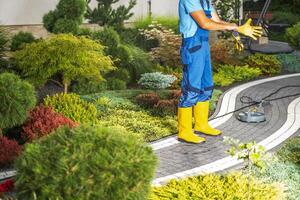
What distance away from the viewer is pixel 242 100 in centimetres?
1084

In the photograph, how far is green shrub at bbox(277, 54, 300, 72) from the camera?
15312 millimetres

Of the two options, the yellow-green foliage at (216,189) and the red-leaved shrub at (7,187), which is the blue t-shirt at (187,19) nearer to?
the yellow-green foliage at (216,189)

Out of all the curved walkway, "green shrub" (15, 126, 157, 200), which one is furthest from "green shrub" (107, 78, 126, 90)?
"green shrub" (15, 126, 157, 200)

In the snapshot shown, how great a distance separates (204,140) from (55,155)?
4.40 meters

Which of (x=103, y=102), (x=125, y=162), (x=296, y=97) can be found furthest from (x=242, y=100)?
(x=125, y=162)

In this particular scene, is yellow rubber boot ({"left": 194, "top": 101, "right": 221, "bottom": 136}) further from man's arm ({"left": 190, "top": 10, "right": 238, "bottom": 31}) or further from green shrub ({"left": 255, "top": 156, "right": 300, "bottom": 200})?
green shrub ({"left": 255, "top": 156, "right": 300, "bottom": 200})

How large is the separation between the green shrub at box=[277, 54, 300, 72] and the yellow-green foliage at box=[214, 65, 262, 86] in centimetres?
171

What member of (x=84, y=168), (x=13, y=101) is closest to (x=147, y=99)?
(x=13, y=101)

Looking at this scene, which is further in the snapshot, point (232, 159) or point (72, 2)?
point (72, 2)

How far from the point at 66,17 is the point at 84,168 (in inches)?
295

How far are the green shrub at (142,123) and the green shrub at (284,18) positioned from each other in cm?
1674

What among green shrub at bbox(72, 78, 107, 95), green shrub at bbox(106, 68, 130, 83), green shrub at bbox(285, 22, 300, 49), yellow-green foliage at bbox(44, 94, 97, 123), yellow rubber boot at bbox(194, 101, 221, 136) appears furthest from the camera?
green shrub at bbox(285, 22, 300, 49)

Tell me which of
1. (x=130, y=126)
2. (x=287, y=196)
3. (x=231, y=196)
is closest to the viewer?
(x=231, y=196)

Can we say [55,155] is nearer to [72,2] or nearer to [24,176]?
[24,176]
